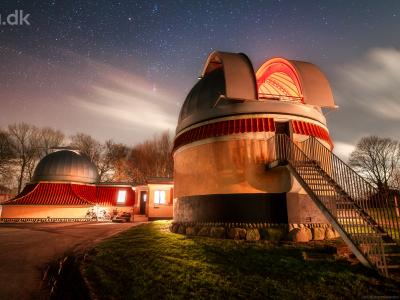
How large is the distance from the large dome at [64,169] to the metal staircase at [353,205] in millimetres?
27915

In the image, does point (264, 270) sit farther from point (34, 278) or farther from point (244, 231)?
point (34, 278)

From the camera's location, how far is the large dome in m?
31.7

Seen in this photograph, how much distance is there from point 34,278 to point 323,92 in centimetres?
1364

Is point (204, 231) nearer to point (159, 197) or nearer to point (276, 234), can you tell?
point (276, 234)

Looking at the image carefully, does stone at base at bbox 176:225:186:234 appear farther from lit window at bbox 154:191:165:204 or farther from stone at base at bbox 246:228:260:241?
lit window at bbox 154:191:165:204

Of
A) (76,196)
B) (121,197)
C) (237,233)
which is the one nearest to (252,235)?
(237,233)

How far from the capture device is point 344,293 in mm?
5387

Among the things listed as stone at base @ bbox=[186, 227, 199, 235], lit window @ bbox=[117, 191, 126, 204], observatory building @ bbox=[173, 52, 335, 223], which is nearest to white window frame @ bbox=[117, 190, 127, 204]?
lit window @ bbox=[117, 191, 126, 204]

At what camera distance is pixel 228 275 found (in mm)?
6422

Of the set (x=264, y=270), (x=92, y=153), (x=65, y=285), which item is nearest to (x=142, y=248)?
(x=65, y=285)

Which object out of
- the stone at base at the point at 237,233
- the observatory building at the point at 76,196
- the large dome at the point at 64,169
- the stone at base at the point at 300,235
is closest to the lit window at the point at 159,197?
the observatory building at the point at 76,196

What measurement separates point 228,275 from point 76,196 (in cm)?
2855

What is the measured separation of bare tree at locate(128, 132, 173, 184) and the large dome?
13624 mm

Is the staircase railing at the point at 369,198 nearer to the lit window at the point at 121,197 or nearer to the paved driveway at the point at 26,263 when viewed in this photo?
the paved driveway at the point at 26,263
